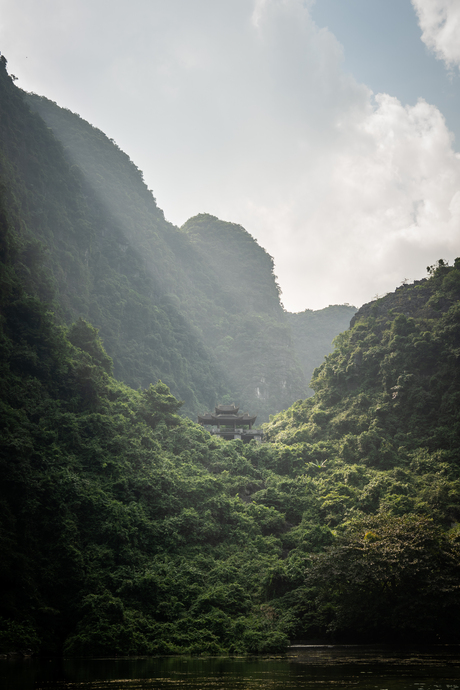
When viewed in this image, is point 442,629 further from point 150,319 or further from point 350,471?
point 150,319

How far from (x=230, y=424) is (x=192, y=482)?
1647 cm

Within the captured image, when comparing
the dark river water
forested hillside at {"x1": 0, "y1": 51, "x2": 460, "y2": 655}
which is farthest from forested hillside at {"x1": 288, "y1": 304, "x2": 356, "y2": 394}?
the dark river water

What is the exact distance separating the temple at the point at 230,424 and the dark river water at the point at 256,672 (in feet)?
83.0

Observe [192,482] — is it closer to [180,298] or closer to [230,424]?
[230,424]

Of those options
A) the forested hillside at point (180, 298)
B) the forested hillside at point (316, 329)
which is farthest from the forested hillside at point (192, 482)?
the forested hillside at point (316, 329)

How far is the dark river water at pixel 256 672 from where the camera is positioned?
8281mm

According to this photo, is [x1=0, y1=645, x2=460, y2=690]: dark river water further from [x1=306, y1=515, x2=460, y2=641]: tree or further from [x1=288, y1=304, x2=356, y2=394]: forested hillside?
[x1=288, y1=304, x2=356, y2=394]: forested hillside

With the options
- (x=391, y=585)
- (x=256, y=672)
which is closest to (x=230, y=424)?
(x=391, y=585)

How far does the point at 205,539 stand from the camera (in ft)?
71.9

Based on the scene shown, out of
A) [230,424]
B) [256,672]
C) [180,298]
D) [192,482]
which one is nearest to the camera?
[256,672]

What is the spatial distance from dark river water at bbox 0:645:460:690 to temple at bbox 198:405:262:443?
25.3 metres

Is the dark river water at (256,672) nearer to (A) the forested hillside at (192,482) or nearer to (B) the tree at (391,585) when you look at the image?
(B) the tree at (391,585)

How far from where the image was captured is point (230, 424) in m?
41.1

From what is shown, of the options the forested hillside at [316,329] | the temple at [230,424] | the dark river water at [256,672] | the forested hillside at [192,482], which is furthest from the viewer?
the forested hillside at [316,329]
